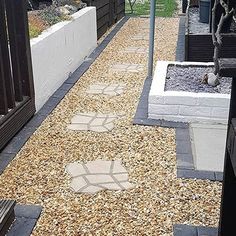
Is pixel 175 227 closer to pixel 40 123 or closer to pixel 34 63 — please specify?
pixel 40 123

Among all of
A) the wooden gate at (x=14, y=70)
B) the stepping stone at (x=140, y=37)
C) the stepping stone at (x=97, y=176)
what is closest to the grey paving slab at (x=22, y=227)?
the stepping stone at (x=97, y=176)

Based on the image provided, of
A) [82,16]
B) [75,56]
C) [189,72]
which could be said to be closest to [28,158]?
[189,72]

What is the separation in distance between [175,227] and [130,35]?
26.4 feet

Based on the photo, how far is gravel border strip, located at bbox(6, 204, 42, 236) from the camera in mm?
2812

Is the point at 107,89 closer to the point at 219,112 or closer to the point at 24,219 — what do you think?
the point at 219,112

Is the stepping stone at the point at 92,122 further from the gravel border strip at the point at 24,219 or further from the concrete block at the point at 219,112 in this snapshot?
the gravel border strip at the point at 24,219

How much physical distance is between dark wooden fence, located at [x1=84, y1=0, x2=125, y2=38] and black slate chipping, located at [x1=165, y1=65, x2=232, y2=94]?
4068 mm

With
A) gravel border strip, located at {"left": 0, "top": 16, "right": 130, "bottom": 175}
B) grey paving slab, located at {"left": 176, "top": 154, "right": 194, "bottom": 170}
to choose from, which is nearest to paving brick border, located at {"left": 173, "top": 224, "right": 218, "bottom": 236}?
grey paving slab, located at {"left": 176, "top": 154, "right": 194, "bottom": 170}

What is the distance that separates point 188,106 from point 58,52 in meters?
2.28

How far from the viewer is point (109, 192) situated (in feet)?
10.9

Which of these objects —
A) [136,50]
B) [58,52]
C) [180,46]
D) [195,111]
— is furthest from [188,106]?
[180,46]

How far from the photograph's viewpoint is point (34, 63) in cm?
493

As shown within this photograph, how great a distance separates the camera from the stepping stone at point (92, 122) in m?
4.61

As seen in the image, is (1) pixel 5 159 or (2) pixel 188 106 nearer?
(1) pixel 5 159
